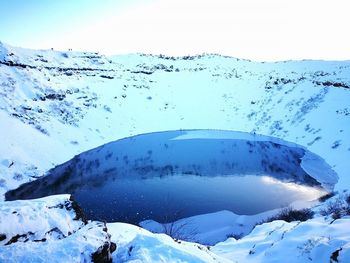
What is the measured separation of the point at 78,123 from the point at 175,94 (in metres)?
24.8

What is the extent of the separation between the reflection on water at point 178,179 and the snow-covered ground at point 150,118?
2.89m

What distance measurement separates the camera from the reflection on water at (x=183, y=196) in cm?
2250

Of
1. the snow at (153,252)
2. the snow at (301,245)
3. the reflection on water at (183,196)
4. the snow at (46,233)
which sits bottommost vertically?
the reflection on water at (183,196)

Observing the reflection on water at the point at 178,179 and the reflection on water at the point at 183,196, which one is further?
the reflection on water at the point at 178,179

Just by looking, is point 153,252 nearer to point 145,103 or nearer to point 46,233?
point 46,233

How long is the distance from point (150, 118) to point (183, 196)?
32345 mm

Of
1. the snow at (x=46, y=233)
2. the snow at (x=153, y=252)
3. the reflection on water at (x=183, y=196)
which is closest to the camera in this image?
the snow at (x=46, y=233)

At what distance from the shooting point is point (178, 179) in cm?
2972

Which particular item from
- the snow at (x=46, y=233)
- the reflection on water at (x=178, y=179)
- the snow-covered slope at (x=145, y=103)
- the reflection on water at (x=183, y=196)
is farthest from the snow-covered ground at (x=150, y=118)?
the reflection on water at (x=183, y=196)

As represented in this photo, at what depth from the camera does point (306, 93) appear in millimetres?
51125

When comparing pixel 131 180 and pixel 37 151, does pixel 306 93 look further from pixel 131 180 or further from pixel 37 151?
pixel 37 151

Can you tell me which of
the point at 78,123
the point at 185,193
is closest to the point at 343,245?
the point at 185,193

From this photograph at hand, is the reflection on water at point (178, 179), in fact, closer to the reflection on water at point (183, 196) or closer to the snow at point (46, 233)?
the reflection on water at point (183, 196)

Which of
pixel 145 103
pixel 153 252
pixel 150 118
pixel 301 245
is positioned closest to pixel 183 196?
pixel 301 245
